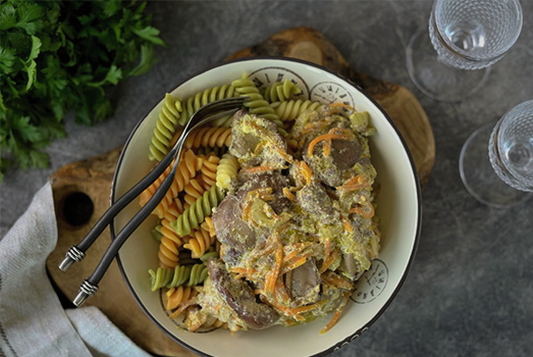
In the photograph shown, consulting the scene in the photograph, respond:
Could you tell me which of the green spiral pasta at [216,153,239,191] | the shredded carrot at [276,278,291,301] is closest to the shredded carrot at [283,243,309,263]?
the shredded carrot at [276,278,291,301]

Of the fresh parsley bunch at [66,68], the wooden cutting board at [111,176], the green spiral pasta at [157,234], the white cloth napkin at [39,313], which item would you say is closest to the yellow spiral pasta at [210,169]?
the green spiral pasta at [157,234]

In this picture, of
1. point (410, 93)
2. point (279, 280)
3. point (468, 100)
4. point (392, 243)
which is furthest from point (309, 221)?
point (468, 100)

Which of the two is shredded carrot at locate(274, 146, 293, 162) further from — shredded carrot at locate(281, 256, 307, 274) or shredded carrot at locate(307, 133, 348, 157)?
shredded carrot at locate(281, 256, 307, 274)

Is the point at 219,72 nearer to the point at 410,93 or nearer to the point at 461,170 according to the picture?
the point at 410,93

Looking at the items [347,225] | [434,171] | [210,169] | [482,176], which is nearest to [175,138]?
[210,169]

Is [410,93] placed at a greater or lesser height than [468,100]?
greater

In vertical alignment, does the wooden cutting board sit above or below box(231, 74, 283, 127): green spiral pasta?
below
